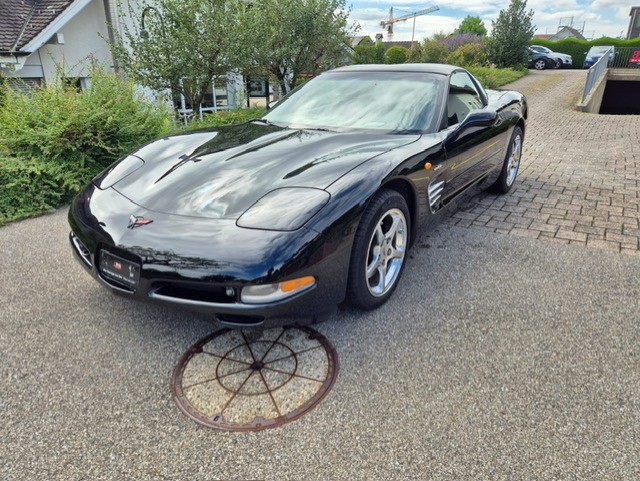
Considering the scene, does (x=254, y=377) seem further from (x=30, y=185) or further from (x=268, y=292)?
(x=30, y=185)

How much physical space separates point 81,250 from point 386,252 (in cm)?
175

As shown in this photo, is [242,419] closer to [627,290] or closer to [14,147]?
[627,290]

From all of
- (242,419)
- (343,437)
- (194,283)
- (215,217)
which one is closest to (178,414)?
(242,419)

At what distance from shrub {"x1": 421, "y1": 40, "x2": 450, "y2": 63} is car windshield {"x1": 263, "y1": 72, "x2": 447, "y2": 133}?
1856cm

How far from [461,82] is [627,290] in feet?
7.05

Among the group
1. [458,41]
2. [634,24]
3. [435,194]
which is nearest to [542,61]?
[458,41]

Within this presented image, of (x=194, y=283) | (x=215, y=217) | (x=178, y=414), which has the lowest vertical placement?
(x=178, y=414)

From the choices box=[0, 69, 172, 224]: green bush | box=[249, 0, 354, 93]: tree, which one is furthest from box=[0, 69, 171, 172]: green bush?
box=[249, 0, 354, 93]: tree

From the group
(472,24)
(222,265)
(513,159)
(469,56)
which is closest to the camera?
(222,265)

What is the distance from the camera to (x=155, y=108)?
5762 mm

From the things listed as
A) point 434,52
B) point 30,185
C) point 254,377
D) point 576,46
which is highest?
point 576,46

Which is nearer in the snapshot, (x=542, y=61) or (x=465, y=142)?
(x=465, y=142)

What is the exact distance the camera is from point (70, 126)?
4.81 metres

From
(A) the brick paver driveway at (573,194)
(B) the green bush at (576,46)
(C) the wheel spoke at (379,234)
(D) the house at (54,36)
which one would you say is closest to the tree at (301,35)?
(D) the house at (54,36)
